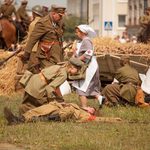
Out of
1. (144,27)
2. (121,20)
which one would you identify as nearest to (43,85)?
(144,27)

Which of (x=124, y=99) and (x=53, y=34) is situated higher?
(x=53, y=34)

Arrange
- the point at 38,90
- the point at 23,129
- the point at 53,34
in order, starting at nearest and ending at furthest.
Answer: the point at 23,129
the point at 38,90
the point at 53,34

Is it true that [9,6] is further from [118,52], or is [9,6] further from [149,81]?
[149,81]

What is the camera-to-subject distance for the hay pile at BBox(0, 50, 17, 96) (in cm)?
1672

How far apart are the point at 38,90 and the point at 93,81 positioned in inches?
86.1

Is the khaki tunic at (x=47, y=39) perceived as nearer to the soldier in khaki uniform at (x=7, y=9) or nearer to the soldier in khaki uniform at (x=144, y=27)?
the soldier in khaki uniform at (x=144, y=27)

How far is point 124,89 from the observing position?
44.2 ft

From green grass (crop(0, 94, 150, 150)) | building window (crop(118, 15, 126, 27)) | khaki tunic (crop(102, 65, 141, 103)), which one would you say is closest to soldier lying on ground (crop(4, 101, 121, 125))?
green grass (crop(0, 94, 150, 150))

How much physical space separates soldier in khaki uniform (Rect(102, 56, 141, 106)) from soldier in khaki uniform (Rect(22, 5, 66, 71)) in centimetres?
121

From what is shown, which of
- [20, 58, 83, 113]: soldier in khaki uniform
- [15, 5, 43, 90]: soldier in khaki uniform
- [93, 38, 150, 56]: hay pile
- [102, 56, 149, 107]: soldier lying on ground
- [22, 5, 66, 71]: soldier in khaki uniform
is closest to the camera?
[20, 58, 83, 113]: soldier in khaki uniform

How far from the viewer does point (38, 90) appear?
11266mm

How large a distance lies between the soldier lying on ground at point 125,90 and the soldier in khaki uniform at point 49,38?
122 cm

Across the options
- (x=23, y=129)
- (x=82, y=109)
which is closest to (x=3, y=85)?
(x=82, y=109)

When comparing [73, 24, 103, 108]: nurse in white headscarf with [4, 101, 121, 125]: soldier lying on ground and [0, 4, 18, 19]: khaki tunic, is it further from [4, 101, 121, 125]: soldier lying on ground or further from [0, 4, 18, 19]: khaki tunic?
[0, 4, 18, 19]: khaki tunic
